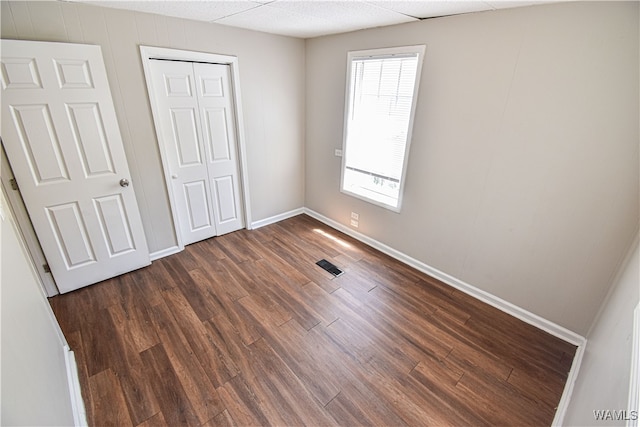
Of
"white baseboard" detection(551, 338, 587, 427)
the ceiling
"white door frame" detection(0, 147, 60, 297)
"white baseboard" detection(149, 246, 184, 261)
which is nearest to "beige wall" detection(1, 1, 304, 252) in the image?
"white baseboard" detection(149, 246, 184, 261)

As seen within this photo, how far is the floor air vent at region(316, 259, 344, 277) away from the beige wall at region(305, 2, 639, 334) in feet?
2.87

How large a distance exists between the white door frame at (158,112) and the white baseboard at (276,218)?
13 centimetres

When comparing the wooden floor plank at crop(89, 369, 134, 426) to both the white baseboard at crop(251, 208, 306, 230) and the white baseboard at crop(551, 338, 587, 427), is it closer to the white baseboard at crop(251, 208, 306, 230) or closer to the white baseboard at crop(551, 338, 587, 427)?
the white baseboard at crop(251, 208, 306, 230)

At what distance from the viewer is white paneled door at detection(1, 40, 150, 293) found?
2029mm

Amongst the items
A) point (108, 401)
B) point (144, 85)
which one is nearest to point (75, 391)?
point (108, 401)

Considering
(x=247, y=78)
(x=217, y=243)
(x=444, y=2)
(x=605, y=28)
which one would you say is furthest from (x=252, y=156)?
(x=605, y=28)

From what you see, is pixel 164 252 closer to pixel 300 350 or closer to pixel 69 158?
pixel 69 158

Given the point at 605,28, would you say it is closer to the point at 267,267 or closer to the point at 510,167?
the point at 510,167

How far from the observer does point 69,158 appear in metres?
2.30

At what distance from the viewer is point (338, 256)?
3.23 m

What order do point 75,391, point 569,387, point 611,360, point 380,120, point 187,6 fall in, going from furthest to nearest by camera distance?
point 380,120, point 187,6, point 569,387, point 75,391, point 611,360

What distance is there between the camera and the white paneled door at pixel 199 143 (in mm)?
2779

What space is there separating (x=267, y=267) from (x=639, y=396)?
265 centimetres

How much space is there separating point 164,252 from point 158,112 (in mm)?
1489
